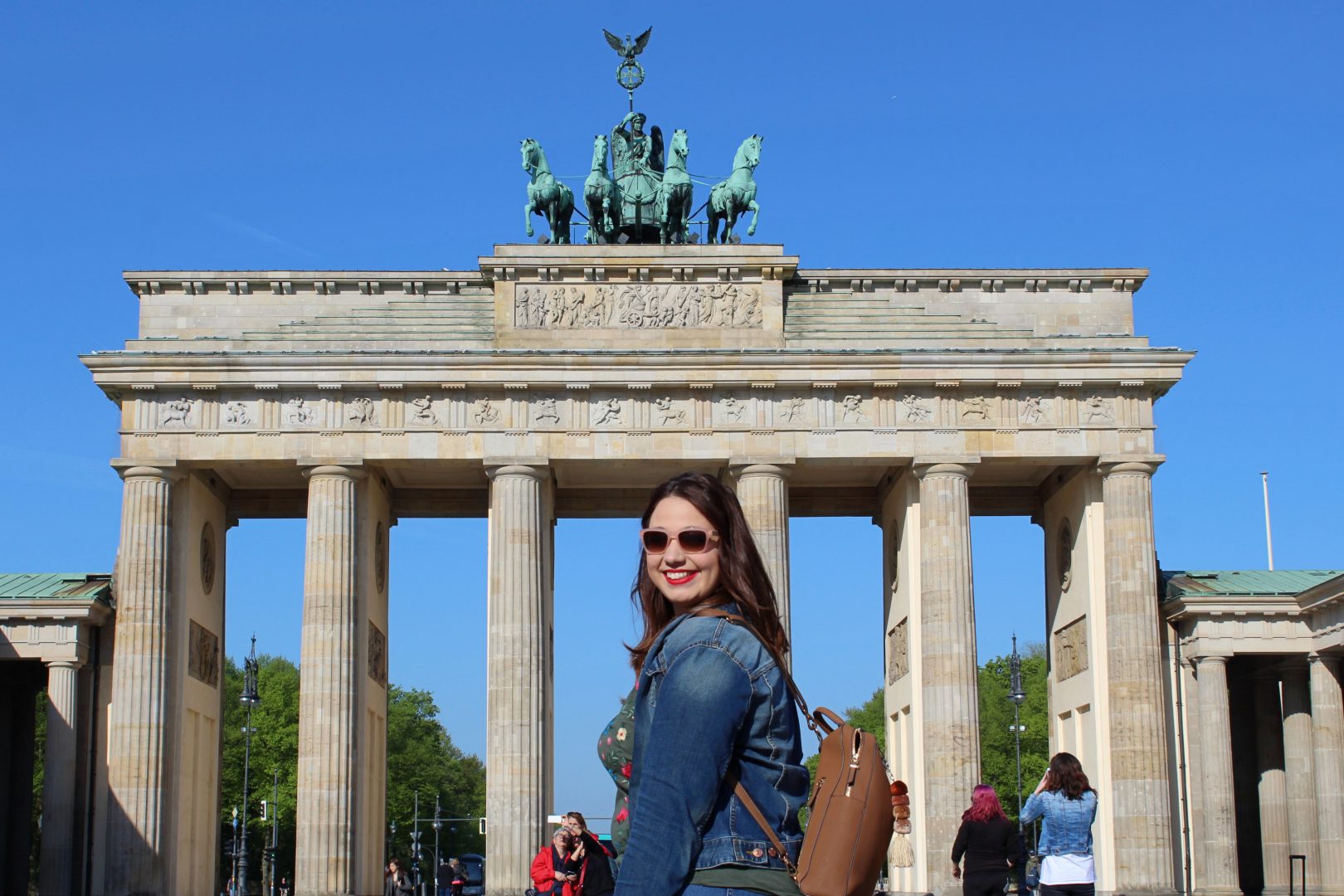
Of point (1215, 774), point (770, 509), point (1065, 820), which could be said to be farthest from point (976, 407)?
point (1065, 820)

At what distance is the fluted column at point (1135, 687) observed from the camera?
42812 millimetres

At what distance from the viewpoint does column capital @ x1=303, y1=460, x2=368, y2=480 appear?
44.1 meters

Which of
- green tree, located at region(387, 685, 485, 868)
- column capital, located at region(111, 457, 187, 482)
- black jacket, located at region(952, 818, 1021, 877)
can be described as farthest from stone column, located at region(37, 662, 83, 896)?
green tree, located at region(387, 685, 485, 868)

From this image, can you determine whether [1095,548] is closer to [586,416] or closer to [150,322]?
[586,416]

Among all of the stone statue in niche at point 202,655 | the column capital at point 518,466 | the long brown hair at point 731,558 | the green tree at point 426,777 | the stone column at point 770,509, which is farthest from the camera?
the green tree at point 426,777

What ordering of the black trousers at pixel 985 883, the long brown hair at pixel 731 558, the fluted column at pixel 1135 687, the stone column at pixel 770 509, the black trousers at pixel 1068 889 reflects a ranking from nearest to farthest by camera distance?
the long brown hair at pixel 731 558
the black trousers at pixel 1068 889
the black trousers at pixel 985 883
the fluted column at pixel 1135 687
the stone column at pixel 770 509

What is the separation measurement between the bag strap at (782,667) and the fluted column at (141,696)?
3923cm

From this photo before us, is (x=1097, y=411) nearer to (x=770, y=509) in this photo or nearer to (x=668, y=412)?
(x=770, y=509)

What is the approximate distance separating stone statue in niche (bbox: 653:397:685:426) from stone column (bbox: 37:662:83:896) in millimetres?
14864

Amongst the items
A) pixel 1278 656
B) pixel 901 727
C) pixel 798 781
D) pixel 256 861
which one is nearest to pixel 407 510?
pixel 901 727

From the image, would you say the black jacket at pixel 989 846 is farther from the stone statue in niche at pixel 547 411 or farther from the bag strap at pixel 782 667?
the stone statue in niche at pixel 547 411

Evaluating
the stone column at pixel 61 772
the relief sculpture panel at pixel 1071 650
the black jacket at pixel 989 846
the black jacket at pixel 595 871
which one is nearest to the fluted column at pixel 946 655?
the relief sculpture panel at pixel 1071 650

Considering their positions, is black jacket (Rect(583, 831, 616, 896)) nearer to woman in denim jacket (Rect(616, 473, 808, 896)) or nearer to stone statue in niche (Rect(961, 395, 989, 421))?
woman in denim jacket (Rect(616, 473, 808, 896))

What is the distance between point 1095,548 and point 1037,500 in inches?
218
